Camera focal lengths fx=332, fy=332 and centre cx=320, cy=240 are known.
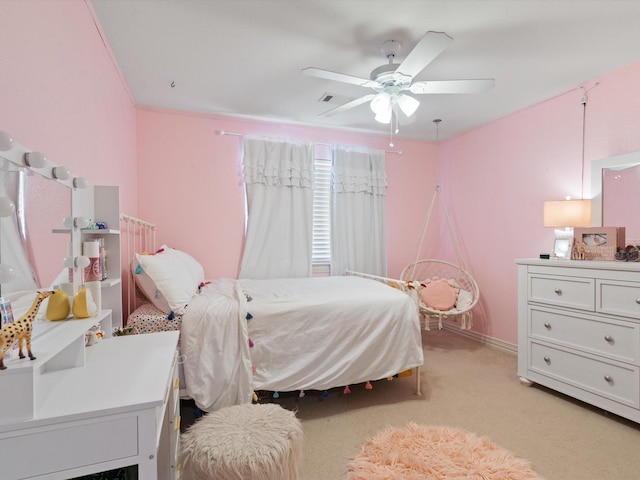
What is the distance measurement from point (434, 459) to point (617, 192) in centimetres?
237

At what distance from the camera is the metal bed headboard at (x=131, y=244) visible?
2387 mm

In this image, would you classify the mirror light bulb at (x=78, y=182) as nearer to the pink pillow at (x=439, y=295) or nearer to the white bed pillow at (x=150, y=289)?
the white bed pillow at (x=150, y=289)

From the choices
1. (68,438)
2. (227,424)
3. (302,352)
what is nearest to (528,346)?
(302,352)

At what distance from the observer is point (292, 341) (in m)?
2.09

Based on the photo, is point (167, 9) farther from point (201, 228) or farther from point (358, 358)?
point (358, 358)

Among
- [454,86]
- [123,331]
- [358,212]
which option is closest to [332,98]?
[454,86]

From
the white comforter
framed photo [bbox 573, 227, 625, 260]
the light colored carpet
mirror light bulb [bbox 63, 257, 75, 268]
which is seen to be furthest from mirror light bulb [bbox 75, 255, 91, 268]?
framed photo [bbox 573, 227, 625, 260]

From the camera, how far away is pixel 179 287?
202cm

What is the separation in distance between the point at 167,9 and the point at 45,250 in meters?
1.51

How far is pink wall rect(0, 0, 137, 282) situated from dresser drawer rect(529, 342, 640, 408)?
2969mm

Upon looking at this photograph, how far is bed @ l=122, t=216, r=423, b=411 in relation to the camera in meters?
1.91

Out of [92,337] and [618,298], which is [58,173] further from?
[618,298]

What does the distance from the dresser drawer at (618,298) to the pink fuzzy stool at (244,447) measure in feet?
6.82

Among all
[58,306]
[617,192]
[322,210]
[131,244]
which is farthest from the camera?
[322,210]
